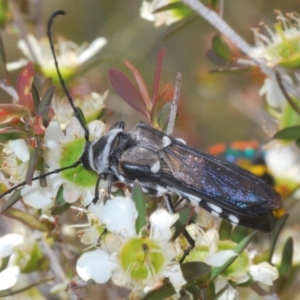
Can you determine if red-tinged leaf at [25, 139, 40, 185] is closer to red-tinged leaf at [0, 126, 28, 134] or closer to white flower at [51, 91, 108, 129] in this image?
red-tinged leaf at [0, 126, 28, 134]

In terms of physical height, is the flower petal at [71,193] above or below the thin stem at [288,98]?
below

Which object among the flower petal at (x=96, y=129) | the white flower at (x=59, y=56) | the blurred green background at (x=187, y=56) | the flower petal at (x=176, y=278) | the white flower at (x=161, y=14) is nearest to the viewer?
the flower petal at (x=176, y=278)

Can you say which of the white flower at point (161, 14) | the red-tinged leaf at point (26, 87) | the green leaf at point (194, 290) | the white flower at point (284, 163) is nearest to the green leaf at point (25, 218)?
the red-tinged leaf at point (26, 87)

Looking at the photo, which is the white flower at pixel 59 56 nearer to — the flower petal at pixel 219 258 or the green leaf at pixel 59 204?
the green leaf at pixel 59 204

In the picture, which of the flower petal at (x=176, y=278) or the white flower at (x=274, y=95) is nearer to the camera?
the flower petal at (x=176, y=278)

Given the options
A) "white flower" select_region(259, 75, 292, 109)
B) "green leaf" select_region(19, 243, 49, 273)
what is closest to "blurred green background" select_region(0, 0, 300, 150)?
"white flower" select_region(259, 75, 292, 109)

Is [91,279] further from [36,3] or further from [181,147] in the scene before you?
[36,3]

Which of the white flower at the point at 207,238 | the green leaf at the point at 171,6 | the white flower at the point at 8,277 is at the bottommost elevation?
the white flower at the point at 8,277
